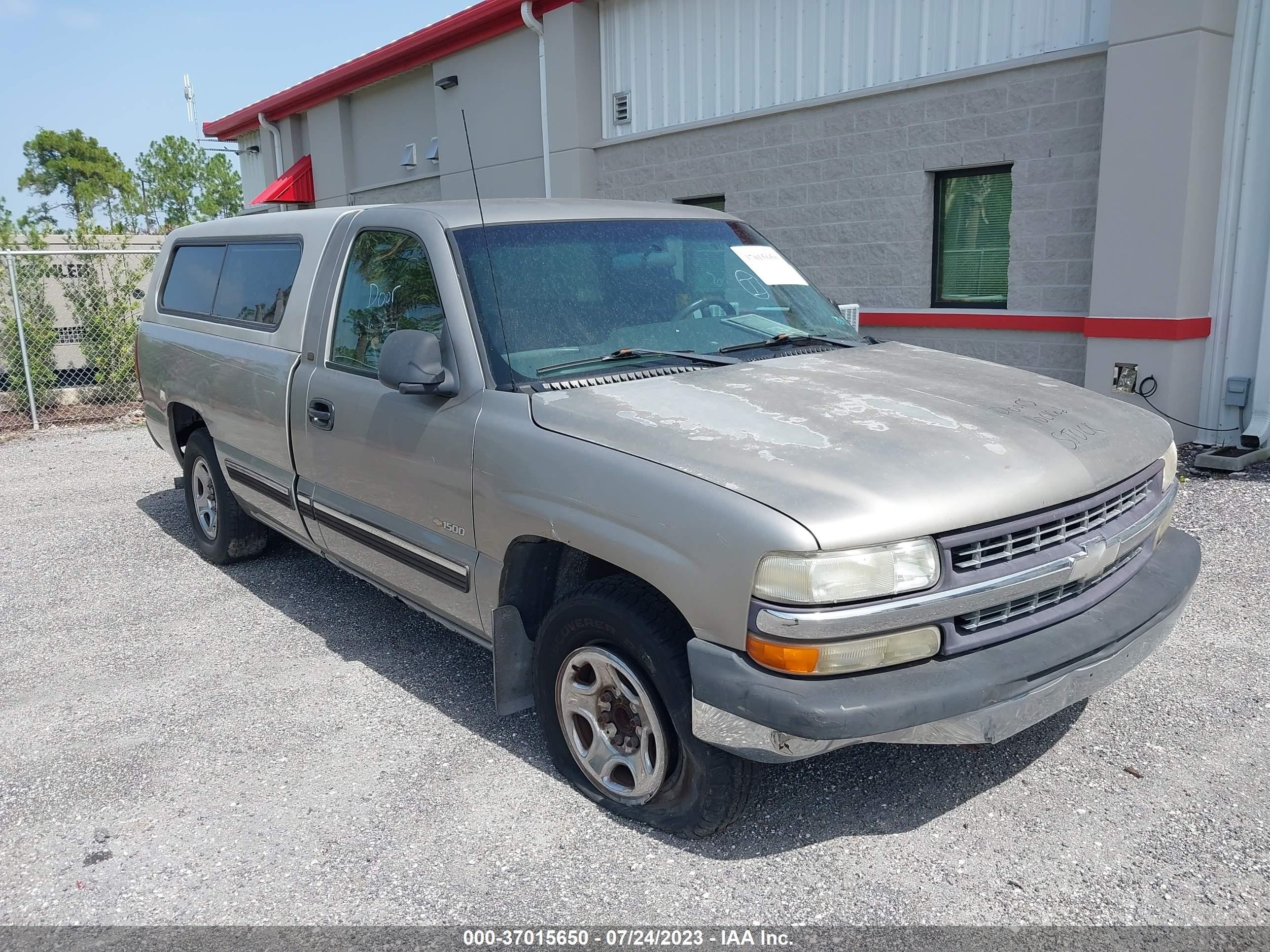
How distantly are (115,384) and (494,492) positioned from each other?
36.2ft

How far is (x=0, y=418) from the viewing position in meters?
11.9

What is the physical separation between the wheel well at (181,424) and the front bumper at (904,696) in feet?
14.3

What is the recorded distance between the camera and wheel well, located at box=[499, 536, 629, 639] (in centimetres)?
338

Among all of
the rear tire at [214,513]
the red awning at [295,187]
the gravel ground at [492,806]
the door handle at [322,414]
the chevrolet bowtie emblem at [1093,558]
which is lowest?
the gravel ground at [492,806]

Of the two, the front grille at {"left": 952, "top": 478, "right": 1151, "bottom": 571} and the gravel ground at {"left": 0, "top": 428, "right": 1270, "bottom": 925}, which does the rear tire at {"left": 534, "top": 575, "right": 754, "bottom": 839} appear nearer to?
the gravel ground at {"left": 0, "top": 428, "right": 1270, "bottom": 925}

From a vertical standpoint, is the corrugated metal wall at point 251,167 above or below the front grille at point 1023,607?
above

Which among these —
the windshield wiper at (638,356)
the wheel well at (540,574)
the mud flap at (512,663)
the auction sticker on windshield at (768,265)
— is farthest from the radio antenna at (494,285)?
the auction sticker on windshield at (768,265)

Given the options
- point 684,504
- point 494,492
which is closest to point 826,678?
point 684,504

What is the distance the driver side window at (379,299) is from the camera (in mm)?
3840

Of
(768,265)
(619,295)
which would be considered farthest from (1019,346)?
(619,295)

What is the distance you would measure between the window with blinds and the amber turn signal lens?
7135 mm

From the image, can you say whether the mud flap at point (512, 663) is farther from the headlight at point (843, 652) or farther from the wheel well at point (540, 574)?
the headlight at point (843, 652)

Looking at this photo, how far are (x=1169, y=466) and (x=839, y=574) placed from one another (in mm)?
1765

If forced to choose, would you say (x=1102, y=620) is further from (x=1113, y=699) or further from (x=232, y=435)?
(x=232, y=435)
